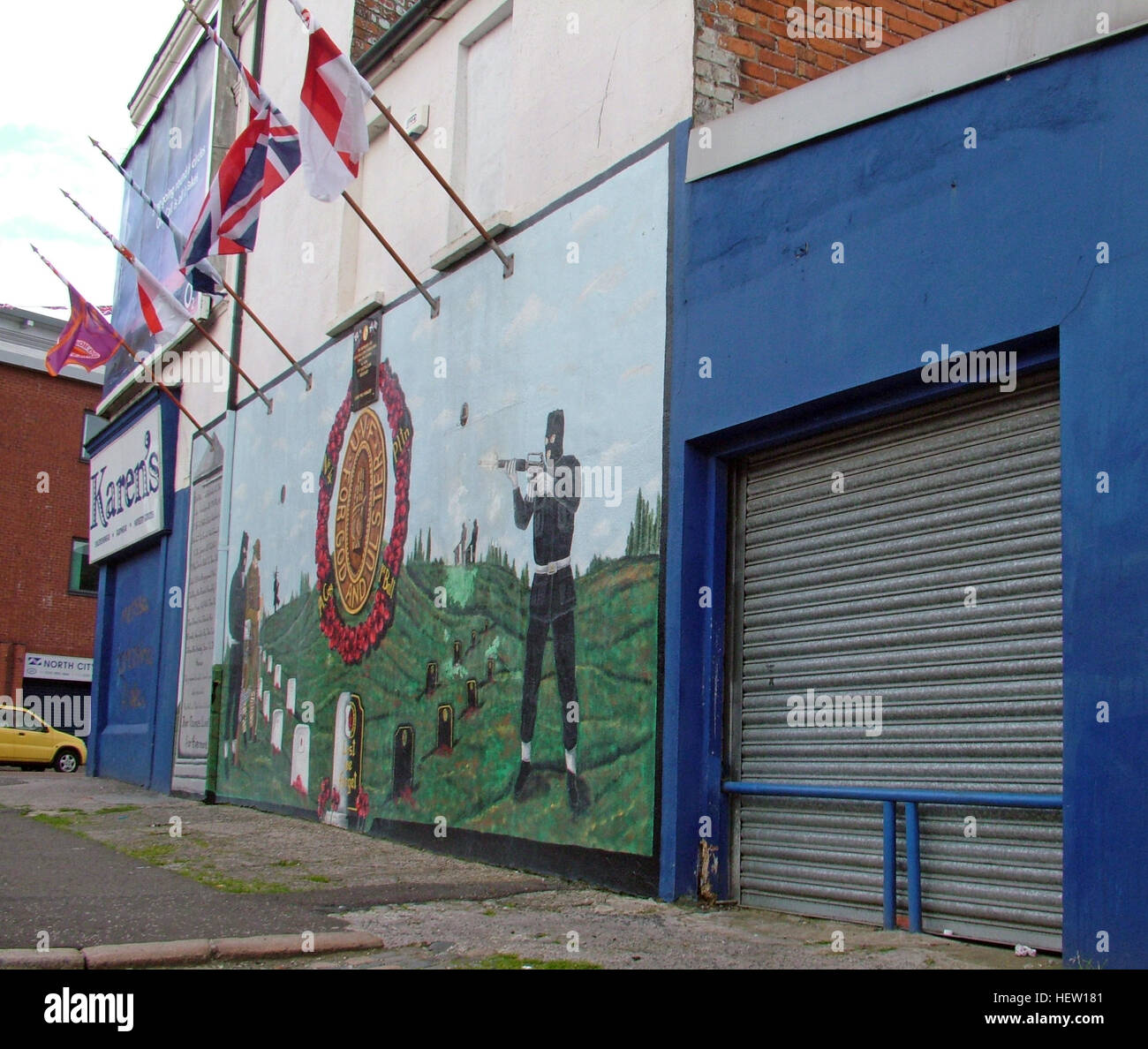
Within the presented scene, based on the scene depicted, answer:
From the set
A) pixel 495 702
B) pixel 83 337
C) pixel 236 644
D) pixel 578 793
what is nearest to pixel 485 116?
pixel 495 702

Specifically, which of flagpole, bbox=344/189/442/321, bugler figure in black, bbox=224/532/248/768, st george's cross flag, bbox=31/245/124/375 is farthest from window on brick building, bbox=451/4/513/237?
st george's cross flag, bbox=31/245/124/375

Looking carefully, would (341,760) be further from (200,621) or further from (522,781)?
(200,621)

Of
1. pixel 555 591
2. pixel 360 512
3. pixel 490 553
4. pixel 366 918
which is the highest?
pixel 360 512

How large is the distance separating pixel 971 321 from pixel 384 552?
21.6ft

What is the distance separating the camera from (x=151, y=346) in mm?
19000

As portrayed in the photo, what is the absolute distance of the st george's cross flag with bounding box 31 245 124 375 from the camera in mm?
16297

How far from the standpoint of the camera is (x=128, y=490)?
19.5 m

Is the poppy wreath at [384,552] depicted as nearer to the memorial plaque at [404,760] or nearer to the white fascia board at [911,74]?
the memorial plaque at [404,760]

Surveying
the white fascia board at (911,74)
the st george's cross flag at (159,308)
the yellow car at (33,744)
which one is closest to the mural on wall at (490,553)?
the white fascia board at (911,74)

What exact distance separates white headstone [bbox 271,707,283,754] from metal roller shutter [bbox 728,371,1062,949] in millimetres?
7242

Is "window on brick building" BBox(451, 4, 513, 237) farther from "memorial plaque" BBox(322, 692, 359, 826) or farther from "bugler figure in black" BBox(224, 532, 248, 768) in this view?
"bugler figure in black" BBox(224, 532, 248, 768)
